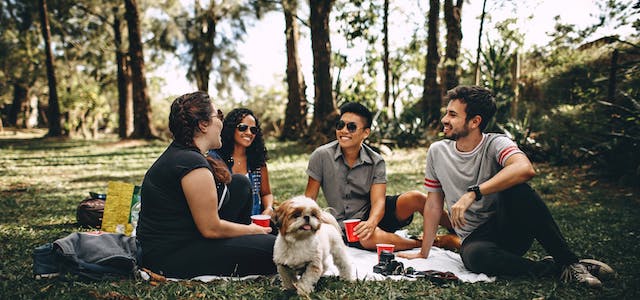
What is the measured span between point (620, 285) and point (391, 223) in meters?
2.01

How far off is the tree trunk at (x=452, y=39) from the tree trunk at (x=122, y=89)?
1649 cm

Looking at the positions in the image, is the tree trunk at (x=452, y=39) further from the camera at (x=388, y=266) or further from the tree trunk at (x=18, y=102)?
the tree trunk at (x=18, y=102)

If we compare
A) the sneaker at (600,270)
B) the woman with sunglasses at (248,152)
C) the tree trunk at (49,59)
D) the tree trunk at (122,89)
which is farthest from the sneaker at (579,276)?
the tree trunk at (122,89)

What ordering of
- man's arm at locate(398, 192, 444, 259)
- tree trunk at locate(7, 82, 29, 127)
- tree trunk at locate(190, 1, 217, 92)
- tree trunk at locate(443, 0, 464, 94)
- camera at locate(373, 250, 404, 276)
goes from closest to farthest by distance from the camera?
camera at locate(373, 250, 404, 276) → man's arm at locate(398, 192, 444, 259) → tree trunk at locate(443, 0, 464, 94) → tree trunk at locate(190, 1, 217, 92) → tree trunk at locate(7, 82, 29, 127)

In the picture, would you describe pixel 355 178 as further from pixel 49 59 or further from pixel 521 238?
pixel 49 59

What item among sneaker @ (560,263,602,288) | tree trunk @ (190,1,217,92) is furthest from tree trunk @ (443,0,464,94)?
tree trunk @ (190,1,217,92)

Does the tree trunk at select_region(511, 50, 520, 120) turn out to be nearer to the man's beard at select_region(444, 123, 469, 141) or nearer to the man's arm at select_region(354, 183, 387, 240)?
the man's arm at select_region(354, 183, 387, 240)

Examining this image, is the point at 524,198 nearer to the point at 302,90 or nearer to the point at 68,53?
the point at 302,90

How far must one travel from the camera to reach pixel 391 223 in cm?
466

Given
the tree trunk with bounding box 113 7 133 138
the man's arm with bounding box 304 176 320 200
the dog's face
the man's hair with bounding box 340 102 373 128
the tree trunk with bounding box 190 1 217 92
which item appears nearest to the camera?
the dog's face

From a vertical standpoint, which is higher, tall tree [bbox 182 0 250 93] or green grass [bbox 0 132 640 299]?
tall tree [bbox 182 0 250 93]

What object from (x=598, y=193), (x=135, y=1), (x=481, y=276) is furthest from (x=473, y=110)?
(x=135, y=1)

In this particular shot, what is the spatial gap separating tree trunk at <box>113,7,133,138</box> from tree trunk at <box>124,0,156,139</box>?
13.5ft

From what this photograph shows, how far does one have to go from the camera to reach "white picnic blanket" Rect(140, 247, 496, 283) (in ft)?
11.6
